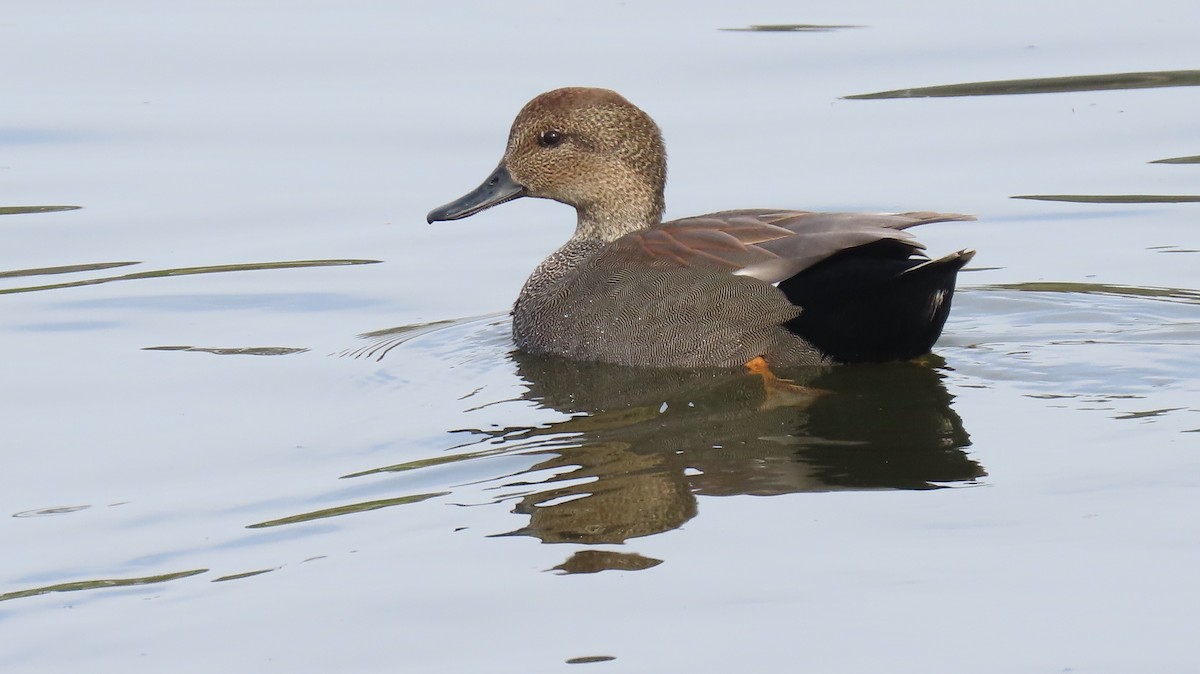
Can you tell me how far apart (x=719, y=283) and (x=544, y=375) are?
32.2 inches

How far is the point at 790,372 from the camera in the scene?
7164mm

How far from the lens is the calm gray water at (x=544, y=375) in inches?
185

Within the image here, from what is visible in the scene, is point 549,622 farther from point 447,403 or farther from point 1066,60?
point 1066,60

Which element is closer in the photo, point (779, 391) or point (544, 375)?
point (779, 391)

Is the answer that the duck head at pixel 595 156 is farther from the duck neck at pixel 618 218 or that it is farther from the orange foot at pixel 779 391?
the orange foot at pixel 779 391

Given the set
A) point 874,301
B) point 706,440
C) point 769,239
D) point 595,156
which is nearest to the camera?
point 706,440

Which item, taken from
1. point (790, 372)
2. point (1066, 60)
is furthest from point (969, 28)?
point (790, 372)

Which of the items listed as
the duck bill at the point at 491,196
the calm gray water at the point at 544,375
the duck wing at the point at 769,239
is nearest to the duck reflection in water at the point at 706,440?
the calm gray water at the point at 544,375

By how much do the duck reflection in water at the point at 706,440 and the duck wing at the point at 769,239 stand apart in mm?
435

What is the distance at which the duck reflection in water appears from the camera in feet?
18.4

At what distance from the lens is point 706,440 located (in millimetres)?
6277

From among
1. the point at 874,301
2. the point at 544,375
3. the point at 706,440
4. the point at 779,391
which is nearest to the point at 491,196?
the point at 544,375

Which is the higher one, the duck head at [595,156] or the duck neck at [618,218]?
the duck head at [595,156]

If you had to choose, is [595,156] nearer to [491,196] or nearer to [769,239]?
[491,196]
